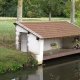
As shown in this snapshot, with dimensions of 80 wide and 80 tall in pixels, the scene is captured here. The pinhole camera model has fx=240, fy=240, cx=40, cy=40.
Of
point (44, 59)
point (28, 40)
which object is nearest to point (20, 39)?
point (28, 40)

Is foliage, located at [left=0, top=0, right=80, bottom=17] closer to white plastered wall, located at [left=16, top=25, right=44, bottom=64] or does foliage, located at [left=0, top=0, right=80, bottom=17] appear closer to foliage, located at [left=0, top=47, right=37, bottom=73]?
white plastered wall, located at [left=16, top=25, right=44, bottom=64]

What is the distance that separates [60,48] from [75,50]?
1.42m

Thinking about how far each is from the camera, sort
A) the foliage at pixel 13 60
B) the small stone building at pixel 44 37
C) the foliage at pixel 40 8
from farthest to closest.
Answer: the foliage at pixel 40 8, the small stone building at pixel 44 37, the foliage at pixel 13 60

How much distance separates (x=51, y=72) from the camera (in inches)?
504

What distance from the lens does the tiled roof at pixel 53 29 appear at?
14688 millimetres

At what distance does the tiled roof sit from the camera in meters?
14.7

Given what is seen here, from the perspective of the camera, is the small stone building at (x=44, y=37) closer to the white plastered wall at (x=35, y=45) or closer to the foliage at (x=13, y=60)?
the white plastered wall at (x=35, y=45)

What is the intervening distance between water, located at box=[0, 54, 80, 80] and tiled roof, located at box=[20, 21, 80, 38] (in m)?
1.73

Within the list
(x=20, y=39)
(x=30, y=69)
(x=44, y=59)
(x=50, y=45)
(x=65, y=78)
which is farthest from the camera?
(x=50, y=45)

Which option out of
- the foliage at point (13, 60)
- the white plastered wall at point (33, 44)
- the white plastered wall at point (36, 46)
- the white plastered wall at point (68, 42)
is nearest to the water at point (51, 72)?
the foliage at point (13, 60)

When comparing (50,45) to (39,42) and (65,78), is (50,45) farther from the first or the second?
(65,78)

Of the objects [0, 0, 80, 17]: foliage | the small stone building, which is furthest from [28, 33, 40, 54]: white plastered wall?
[0, 0, 80, 17]: foliage

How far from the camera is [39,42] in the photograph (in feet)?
45.7

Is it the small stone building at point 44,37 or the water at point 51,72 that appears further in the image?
the small stone building at point 44,37
